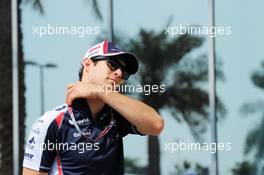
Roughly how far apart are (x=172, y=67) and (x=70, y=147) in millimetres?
4172

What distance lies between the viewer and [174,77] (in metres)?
5.77

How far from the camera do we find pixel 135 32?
5805 mm

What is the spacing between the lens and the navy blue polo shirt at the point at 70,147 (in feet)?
5.52

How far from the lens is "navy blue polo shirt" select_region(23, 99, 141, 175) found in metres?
1.68

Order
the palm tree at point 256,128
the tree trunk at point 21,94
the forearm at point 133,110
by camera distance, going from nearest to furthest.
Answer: the forearm at point 133,110 → the palm tree at point 256,128 → the tree trunk at point 21,94

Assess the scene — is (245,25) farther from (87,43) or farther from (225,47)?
(87,43)

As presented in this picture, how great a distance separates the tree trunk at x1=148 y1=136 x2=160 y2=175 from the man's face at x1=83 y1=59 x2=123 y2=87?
13.2 feet

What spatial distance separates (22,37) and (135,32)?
1.10 metres

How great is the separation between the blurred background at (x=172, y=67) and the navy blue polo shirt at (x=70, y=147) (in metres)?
3.78

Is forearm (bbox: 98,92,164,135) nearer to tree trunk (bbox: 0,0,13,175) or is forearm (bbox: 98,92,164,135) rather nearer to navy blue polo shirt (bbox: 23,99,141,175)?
navy blue polo shirt (bbox: 23,99,141,175)

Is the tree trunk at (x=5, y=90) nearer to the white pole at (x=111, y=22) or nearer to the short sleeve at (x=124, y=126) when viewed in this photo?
the white pole at (x=111, y=22)

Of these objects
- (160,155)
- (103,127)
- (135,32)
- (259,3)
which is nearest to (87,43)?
(135,32)

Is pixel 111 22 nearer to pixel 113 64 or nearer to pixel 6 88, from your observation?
pixel 6 88

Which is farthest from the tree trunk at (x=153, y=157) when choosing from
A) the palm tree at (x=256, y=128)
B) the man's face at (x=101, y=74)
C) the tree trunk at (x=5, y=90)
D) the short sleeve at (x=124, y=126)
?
the man's face at (x=101, y=74)
